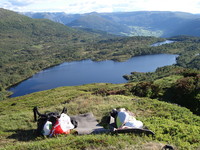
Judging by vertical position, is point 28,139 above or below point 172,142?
below

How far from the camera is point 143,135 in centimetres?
1177

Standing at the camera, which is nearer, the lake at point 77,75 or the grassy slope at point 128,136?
the grassy slope at point 128,136

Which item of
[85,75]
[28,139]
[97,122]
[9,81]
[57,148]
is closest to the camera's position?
[57,148]

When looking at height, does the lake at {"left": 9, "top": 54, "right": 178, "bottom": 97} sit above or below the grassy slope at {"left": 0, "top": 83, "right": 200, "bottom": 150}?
below

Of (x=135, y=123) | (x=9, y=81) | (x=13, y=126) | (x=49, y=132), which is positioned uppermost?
(x=135, y=123)

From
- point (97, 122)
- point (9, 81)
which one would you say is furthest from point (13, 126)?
point (9, 81)

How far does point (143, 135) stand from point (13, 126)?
40.6ft

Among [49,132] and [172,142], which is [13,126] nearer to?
[49,132]

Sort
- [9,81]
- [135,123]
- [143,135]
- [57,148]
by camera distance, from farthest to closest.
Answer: [9,81]
[135,123]
[143,135]
[57,148]

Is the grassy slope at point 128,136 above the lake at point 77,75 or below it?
above

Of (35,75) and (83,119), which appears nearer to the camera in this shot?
(83,119)

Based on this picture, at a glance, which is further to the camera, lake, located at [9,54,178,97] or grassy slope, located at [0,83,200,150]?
lake, located at [9,54,178,97]

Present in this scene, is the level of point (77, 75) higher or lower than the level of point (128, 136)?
lower

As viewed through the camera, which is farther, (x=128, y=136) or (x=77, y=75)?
(x=77, y=75)
